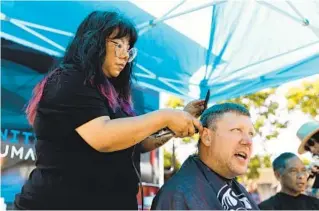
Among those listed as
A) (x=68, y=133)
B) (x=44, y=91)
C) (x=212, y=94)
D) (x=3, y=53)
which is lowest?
(x=68, y=133)

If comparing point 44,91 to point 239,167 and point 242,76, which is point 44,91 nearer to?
point 239,167

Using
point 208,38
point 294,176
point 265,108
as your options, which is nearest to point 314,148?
point 294,176

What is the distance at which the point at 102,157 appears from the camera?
1.33 metres

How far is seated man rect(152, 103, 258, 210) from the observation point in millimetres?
1635

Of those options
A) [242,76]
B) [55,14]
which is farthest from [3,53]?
[242,76]

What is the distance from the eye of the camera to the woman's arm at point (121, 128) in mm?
1210

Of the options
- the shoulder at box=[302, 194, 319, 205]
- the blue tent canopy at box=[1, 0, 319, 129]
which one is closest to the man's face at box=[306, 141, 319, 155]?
the blue tent canopy at box=[1, 0, 319, 129]

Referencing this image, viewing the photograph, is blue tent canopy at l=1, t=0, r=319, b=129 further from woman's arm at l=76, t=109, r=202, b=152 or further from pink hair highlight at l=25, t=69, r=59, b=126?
woman's arm at l=76, t=109, r=202, b=152

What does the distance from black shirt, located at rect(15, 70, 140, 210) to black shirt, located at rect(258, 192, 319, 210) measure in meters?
2.42

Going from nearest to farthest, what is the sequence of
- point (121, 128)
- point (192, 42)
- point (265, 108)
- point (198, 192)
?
point (121, 128)
point (198, 192)
point (192, 42)
point (265, 108)

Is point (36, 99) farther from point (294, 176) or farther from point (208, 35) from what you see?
point (294, 176)

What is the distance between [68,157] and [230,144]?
694 millimetres

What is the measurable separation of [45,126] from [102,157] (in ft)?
0.65

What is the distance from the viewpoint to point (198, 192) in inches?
64.9
